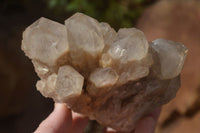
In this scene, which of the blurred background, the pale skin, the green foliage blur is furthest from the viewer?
the green foliage blur

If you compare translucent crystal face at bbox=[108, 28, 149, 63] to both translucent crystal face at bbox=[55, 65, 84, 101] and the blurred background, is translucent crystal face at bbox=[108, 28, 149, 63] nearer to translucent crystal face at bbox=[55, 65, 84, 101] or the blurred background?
translucent crystal face at bbox=[55, 65, 84, 101]

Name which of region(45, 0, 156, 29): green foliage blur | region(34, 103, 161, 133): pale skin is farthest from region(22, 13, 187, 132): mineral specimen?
region(45, 0, 156, 29): green foliage blur

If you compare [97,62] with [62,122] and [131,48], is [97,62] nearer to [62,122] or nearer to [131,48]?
[131,48]

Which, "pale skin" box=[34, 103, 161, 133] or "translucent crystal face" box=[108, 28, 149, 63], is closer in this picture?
"translucent crystal face" box=[108, 28, 149, 63]

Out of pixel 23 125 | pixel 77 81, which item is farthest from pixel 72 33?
pixel 23 125

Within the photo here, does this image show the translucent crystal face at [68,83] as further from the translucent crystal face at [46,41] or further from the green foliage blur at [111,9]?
the green foliage blur at [111,9]

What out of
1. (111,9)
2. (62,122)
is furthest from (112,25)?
(62,122)
